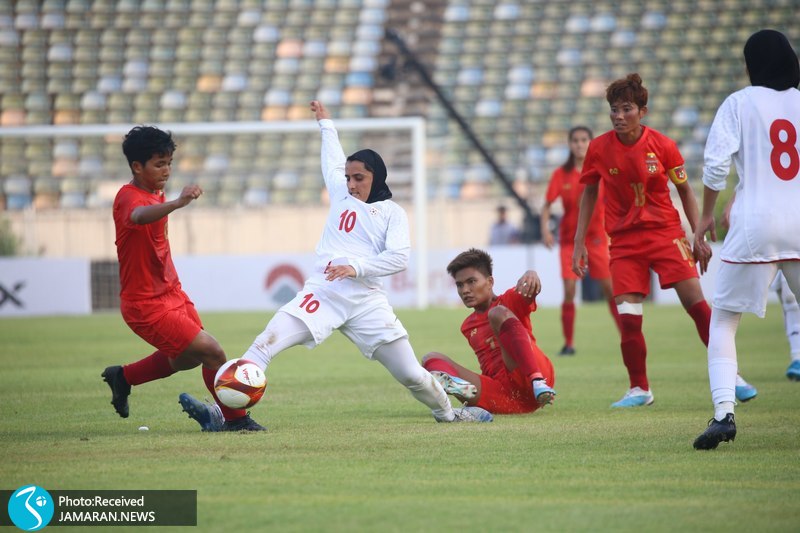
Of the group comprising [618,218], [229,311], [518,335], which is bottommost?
[229,311]

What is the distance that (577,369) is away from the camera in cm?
1130

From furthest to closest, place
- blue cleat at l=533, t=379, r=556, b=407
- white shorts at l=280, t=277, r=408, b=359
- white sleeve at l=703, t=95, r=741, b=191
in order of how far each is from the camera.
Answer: blue cleat at l=533, t=379, r=556, b=407 < white shorts at l=280, t=277, r=408, b=359 < white sleeve at l=703, t=95, r=741, b=191

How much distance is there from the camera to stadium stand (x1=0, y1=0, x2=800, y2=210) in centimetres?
2830

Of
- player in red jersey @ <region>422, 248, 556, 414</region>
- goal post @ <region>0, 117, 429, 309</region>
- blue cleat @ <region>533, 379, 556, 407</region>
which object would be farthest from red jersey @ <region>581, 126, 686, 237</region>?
goal post @ <region>0, 117, 429, 309</region>

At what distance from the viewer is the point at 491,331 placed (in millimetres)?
7863

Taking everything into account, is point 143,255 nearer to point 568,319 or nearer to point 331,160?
point 331,160

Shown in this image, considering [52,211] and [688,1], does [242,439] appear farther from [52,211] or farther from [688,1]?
[688,1]

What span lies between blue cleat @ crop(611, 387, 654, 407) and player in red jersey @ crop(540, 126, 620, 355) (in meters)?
3.48

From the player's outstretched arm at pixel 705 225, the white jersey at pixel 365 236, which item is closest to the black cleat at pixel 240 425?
the white jersey at pixel 365 236

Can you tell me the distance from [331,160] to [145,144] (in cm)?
128

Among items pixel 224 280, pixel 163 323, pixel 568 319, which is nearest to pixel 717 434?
pixel 163 323

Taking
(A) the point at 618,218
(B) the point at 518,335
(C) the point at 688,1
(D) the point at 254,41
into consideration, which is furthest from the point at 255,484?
(C) the point at 688,1

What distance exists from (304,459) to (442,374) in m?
1.93

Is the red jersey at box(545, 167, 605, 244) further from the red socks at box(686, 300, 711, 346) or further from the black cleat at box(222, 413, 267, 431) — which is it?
the black cleat at box(222, 413, 267, 431)
